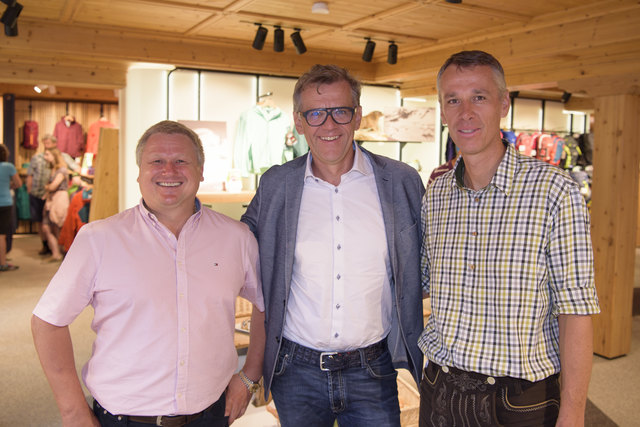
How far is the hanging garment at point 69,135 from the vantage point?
482 inches

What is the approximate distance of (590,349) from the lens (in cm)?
157

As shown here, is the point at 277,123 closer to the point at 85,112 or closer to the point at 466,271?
the point at 466,271

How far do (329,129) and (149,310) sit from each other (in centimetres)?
88

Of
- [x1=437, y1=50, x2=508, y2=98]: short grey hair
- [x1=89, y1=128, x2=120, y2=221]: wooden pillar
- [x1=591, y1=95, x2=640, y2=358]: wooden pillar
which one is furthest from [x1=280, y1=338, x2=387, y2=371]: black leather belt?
[x1=89, y1=128, x2=120, y2=221]: wooden pillar

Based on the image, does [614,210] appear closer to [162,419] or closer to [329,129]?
[329,129]

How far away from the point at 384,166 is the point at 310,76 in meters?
0.44

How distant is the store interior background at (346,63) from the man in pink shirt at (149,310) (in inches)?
109

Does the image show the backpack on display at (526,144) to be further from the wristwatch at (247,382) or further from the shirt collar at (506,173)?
the wristwatch at (247,382)

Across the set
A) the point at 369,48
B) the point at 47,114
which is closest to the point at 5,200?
the point at 47,114

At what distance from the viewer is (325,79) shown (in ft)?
6.61

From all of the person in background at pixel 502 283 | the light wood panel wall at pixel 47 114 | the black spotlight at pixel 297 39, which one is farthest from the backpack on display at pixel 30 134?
the person in background at pixel 502 283

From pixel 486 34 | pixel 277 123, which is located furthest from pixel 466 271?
pixel 277 123

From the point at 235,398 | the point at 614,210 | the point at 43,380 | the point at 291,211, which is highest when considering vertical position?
the point at 291,211

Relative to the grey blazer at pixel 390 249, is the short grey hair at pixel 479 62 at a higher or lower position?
higher
